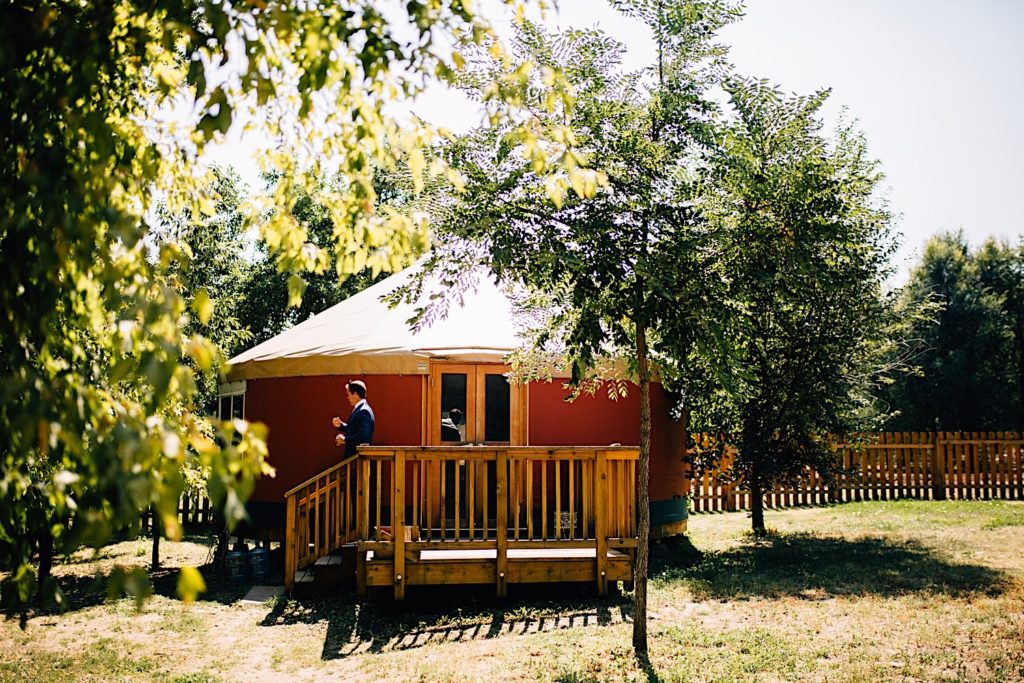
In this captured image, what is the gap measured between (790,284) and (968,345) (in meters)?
18.4

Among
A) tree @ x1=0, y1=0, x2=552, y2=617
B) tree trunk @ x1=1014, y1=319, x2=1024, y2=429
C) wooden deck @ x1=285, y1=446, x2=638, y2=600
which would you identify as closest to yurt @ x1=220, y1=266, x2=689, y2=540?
wooden deck @ x1=285, y1=446, x2=638, y2=600

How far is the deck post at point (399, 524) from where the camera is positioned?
22.5 ft

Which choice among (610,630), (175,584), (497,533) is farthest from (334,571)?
(610,630)

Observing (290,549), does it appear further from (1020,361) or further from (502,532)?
(1020,361)

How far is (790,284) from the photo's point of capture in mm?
5875

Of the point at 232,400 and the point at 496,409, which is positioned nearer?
the point at 496,409

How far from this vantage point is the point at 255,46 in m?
2.16

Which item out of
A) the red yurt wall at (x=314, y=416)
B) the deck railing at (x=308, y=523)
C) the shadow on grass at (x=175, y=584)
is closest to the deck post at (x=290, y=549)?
the deck railing at (x=308, y=523)

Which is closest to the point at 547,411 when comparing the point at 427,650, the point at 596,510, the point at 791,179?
the point at 596,510

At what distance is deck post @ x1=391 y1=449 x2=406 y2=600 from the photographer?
6871mm

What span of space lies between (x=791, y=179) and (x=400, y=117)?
350cm

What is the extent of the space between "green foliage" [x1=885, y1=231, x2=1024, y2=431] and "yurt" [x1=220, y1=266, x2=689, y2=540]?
1412 cm

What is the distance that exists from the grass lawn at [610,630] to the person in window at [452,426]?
208cm

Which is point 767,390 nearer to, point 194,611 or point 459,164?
point 459,164
